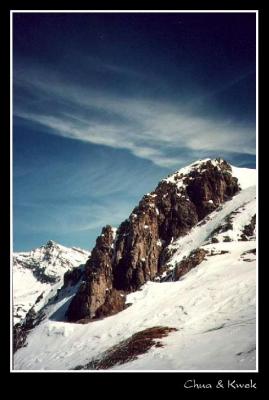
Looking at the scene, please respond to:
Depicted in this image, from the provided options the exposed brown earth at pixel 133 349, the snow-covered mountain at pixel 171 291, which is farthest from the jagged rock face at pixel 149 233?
the exposed brown earth at pixel 133 349

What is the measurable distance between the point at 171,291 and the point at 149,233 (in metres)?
27.9

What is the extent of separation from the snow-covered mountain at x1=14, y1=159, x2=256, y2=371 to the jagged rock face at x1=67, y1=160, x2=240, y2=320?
21 cm

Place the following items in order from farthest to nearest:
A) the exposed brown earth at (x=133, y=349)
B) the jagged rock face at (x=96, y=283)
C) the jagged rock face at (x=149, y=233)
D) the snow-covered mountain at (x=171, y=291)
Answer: the jagged rock face at (x=149, y=233) → the jagged rock face at (x=96, y=283) → the exposed brown earth at (x=133, y=349) → the snow-covered mountain at (x=171, y=291)

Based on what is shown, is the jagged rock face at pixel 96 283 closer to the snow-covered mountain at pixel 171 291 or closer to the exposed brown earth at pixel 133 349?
the snow-covered mountain at pixel 171 291

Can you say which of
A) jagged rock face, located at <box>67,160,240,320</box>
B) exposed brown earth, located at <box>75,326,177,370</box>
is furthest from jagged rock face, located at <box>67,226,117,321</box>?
exposed brown earth, located at <box>75,326,177,370</box>

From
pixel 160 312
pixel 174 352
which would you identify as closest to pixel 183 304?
pixel 160 312

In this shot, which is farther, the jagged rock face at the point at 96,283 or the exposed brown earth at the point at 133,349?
the jagged rock face at the point at 96,283

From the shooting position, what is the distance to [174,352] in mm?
27781

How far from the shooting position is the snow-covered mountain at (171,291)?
29.6 metres

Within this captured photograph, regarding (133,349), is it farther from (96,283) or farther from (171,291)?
(96,283)

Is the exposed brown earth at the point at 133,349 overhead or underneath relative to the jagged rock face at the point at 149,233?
underneath

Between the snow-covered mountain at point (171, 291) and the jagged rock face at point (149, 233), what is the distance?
8.5 inches

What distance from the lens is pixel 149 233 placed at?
263 feet
